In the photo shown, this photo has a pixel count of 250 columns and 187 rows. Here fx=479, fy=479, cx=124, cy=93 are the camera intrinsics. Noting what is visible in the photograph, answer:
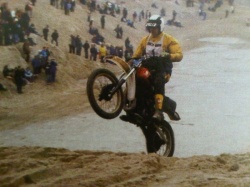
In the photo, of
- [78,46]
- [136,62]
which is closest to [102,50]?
[78,46]

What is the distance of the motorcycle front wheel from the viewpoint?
458 cm

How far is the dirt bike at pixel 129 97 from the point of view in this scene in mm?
4652

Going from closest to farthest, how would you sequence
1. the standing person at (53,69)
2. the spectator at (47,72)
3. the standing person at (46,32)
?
the spectator at (47,72), the standing person at (53,69), the standing person at (46,32)

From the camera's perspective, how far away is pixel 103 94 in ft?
15.3

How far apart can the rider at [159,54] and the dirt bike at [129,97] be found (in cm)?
9

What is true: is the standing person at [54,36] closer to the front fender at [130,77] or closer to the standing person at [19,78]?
the standing person at [19,78]

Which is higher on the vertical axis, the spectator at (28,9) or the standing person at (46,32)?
the spectator at (28,9)

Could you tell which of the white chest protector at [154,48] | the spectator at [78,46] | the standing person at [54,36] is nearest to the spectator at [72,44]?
the spectator at [78,46]

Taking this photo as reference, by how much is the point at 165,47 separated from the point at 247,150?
171 cm

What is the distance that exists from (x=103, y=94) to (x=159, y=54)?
34.4 inches

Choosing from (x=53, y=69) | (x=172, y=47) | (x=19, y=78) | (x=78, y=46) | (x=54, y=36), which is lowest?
(x=19, y=78)

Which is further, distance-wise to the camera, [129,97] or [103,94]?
[129,97]

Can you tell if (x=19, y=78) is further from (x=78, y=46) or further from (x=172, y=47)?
(x=172, y=47)

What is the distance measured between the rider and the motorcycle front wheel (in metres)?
0.45
